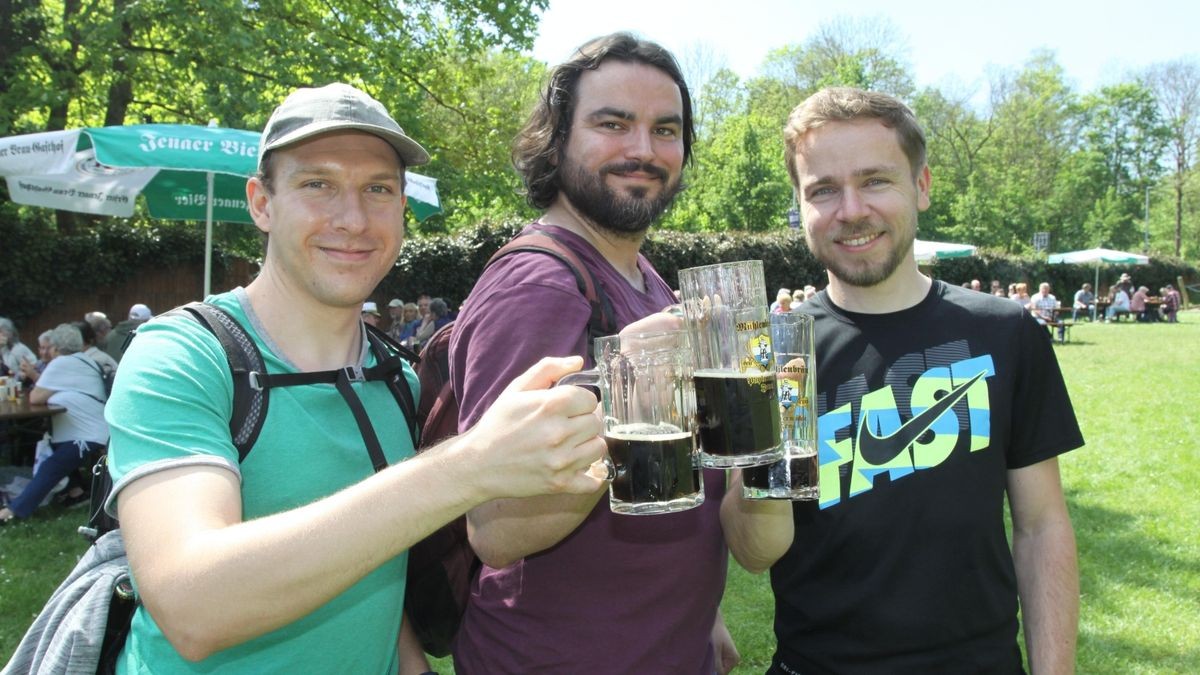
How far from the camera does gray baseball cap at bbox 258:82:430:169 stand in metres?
1.69

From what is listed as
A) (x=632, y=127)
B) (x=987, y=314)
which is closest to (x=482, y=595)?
(x=632, y=127)

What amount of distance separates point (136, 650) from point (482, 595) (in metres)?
0.72

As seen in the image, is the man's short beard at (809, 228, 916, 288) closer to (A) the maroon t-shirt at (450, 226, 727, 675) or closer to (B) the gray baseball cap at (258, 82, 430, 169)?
(A) the maroon t-shirt at (450, 226, 727, 675)

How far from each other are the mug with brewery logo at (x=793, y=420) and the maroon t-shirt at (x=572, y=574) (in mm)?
384

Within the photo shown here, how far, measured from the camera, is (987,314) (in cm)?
212

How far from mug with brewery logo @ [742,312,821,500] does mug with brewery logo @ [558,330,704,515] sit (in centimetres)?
17

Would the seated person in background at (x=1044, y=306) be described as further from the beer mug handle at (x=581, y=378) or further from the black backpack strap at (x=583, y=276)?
the beer mug handle at (x=581, y=378)

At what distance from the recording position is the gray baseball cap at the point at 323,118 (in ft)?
5.53

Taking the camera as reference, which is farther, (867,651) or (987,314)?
(987,314)

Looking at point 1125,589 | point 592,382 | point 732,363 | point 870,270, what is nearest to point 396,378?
point 592,382

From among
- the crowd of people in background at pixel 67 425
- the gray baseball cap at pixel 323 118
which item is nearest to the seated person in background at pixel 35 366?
the crowd of people in background at pixel 67 425

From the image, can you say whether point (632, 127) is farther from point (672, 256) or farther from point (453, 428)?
point (672, 256)

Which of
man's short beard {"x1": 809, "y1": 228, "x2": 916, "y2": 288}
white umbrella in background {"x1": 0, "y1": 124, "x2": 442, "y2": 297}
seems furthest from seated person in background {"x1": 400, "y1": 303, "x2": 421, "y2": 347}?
man's short beard {"x1": 809, "y1": 228, "x2": 916, "y2": 288}

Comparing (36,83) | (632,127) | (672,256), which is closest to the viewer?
(632,127)
